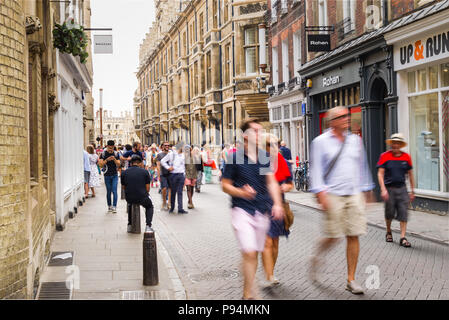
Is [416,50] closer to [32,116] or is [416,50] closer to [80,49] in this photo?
[80,49]

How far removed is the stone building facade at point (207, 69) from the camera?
3127cm

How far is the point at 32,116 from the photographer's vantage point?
7863 mm

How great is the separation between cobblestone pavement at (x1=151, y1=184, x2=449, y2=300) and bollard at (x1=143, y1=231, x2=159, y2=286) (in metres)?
0.44

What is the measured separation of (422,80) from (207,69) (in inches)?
964

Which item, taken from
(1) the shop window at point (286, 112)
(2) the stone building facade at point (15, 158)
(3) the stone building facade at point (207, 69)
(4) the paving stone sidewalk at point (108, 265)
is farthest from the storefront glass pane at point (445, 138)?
(3) the stone building facade at point (207, 69)

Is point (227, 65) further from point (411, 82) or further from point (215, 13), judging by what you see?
point (411, 82)

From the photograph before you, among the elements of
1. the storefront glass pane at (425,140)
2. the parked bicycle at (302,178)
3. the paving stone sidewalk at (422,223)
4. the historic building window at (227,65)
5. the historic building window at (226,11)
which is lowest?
the paving stone sidewalk at (422,223)

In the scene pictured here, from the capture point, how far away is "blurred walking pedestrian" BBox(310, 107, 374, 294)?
6.61 m

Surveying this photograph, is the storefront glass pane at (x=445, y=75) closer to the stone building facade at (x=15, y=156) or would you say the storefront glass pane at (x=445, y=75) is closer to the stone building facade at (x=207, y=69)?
the stone building facade at (x=15, y=156)

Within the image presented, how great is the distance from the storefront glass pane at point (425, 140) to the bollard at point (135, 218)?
723cm

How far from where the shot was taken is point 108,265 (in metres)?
8.42

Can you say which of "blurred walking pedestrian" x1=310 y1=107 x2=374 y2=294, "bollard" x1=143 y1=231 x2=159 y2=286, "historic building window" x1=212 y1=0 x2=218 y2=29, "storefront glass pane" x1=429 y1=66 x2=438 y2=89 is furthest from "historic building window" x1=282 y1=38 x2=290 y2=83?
"bollard" x1=143 y1=231 x2=159 y2=286

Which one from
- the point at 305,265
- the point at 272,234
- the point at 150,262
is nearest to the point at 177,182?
the point at 305,265
